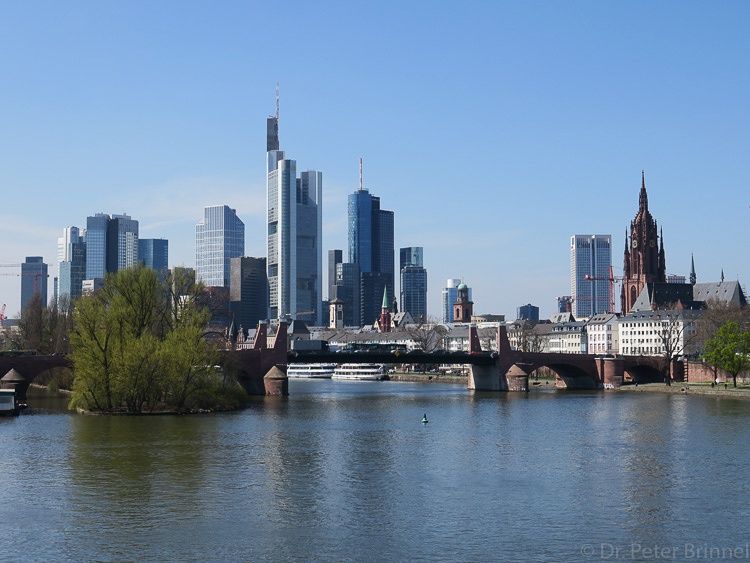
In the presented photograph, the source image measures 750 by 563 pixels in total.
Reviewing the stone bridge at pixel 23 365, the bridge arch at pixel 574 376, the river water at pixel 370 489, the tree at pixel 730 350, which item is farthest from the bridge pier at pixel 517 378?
the stone bridge at pixel 23 365

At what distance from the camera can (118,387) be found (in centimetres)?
8731

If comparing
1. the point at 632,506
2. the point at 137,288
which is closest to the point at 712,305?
the point at 137,288

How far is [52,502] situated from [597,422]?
2112 inches

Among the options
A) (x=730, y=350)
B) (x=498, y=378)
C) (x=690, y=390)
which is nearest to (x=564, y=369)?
(x=498, y=378)

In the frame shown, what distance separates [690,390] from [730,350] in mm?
8069

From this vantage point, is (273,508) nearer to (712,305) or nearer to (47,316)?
(47,316)

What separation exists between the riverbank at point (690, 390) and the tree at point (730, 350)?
3.40 meters

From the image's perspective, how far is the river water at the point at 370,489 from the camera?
38.4 meters

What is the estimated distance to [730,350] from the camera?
13475cm

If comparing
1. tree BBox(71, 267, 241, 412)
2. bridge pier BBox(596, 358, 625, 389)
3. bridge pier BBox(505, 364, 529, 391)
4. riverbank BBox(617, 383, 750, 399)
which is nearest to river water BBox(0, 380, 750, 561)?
tree BBox(71, 267, 241, 412)

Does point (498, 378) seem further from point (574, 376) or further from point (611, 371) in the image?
point (611, 371)

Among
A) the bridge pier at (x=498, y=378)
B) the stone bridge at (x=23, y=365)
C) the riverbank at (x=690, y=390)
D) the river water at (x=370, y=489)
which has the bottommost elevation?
the river water at (x=370, y=489)

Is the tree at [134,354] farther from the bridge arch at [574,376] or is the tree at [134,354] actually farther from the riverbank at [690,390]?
the bridge arch at [574,376]

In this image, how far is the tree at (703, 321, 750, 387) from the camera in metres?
135
